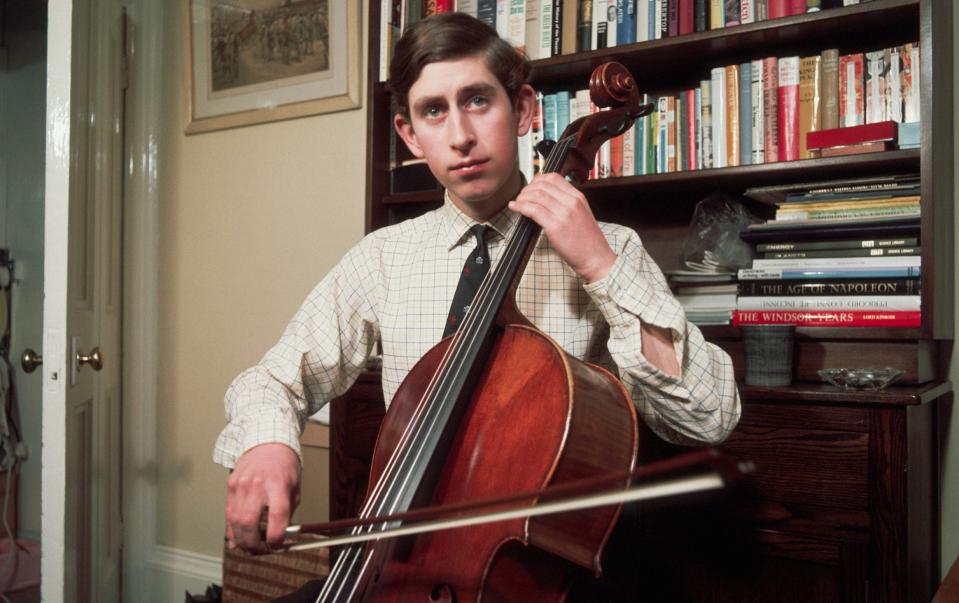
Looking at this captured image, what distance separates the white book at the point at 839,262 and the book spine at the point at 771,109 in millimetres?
197

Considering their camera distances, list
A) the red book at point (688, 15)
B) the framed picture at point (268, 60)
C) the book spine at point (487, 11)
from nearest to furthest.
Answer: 1. the red book at point (688, 15)
2. the book spine at point (487, 11)
3. the framed picture at point (268, 60)

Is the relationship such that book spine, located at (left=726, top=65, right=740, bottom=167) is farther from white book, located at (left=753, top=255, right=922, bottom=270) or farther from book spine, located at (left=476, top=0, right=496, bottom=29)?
book spine, located at (left=476, top=0, right=496, bottom=29)

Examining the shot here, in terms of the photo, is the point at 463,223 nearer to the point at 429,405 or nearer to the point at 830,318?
the point at 429,405

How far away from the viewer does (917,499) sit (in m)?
1.12

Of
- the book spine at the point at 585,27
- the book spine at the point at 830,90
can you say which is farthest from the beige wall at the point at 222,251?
the book spine at the point at 830,90

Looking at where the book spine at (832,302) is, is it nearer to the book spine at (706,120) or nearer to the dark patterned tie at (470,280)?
the book spine at (706,120)

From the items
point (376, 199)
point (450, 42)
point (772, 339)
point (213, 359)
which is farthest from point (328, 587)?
point (213, 359)

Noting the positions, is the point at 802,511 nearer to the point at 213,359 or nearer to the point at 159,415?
the point at 213,359

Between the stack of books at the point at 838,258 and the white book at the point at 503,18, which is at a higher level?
the white book at the point at 503,18

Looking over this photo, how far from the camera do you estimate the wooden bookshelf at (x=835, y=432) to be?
3.59 feet

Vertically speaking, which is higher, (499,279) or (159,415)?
(499,279)

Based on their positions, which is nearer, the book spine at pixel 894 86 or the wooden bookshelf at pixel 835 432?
the wooden bookshelf at pixel 835 432

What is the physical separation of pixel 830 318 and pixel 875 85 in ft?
→ 1.40

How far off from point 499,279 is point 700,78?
96cm
